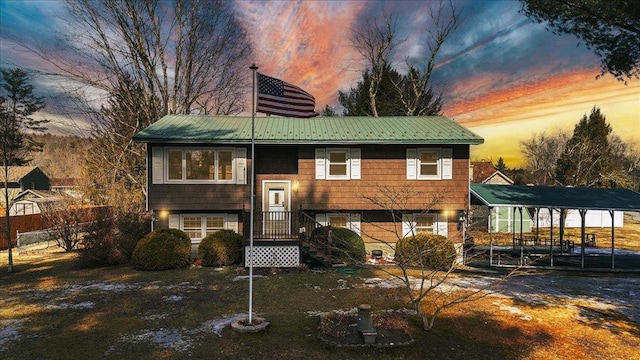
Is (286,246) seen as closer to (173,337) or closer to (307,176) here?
(307,176)

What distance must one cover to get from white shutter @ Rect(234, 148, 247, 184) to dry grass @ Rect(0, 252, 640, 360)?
5.02 m

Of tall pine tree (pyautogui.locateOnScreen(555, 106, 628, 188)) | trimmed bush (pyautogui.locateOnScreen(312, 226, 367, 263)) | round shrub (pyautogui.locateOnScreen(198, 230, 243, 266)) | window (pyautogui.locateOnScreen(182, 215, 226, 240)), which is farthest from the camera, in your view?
tall pine tree (pyautogui.locateOnScreen(555, 106, 628, 188))

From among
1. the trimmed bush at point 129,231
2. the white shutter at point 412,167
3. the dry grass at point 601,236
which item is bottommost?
the dry grass at point 601,236

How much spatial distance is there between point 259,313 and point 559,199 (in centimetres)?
1533

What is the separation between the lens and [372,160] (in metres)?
18.2

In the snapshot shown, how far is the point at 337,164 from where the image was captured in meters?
18.2

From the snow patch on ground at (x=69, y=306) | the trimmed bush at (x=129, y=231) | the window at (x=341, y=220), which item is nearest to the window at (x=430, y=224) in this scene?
the window at (x=341, y=220)

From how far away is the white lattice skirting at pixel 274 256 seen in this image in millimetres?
15758

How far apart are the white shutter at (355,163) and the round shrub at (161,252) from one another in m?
8.30

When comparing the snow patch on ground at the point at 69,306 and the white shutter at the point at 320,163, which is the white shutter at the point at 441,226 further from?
the snow patch on ground at the point at 69,306

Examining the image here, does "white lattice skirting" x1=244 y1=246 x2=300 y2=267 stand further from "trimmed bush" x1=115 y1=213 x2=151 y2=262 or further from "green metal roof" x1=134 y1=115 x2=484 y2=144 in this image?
"trimmed bush" x1=115 y1=213 x2=151 y2=262

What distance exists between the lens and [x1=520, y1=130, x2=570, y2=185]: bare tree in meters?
52.6

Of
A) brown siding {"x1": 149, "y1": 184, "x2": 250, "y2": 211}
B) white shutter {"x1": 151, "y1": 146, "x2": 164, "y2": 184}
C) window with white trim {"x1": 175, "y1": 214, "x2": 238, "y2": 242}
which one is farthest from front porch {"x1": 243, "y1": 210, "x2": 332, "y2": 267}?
white shutter {"x1": 151, "y1": 146, "x2": 164, "y2": 184}

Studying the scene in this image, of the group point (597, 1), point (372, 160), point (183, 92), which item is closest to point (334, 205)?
point (372, 160)
